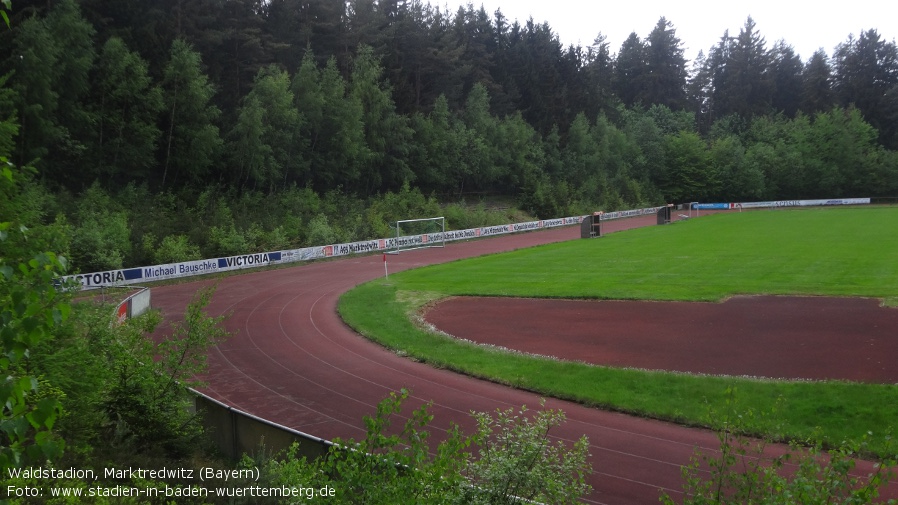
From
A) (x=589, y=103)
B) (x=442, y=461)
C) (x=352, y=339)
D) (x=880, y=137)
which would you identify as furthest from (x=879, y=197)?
(x=442, y=461)

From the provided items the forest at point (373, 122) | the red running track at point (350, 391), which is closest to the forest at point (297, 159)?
the forest at point (373, 122)

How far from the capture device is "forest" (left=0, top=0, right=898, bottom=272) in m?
A: 46.0

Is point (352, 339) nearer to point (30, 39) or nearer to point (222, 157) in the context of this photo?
point (30, 39)

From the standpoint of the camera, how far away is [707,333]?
74.6 ft

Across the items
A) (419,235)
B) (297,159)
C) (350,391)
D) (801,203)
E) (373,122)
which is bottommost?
(350,391)

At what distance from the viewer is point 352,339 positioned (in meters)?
23.9

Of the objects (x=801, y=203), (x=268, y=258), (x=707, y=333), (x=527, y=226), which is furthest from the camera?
(x=801, y=203)

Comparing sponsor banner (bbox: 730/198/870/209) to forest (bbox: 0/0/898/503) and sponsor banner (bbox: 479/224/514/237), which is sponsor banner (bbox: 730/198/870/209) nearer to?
forest (bbox: 0/0/898/503)

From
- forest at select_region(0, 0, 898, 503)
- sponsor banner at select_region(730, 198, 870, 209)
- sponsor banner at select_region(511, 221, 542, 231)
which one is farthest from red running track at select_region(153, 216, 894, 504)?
sponsor banner at select_region(730, 198, 870, 209)

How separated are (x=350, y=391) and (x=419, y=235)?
131 feet

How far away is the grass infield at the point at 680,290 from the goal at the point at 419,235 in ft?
29.5

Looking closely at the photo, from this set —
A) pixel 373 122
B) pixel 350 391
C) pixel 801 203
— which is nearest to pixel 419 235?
pixel 373 122

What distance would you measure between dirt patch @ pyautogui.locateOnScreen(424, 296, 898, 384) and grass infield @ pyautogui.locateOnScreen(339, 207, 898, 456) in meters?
1.27

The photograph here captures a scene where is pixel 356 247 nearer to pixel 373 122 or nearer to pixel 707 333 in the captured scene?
pixel 373 122
